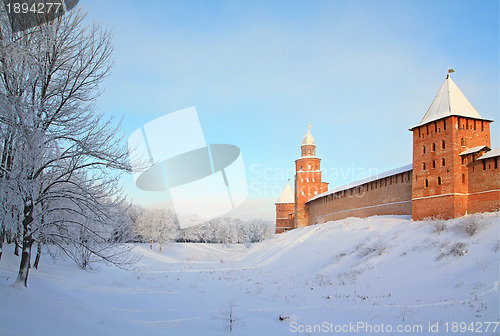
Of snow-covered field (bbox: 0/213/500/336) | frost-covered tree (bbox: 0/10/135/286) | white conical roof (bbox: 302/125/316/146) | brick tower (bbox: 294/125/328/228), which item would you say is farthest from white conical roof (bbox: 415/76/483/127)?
white conical roof (bbox: 302/125/316/146)

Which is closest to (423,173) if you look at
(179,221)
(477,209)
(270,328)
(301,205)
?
(477,209)

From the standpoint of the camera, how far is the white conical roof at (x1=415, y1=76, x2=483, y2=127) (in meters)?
21.1

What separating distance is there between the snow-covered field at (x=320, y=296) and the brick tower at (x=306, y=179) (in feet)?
85.5

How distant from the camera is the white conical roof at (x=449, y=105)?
21.1m

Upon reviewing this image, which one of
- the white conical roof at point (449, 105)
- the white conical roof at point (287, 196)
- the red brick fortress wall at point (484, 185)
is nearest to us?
the red brick fortress wall at point (484, 185)

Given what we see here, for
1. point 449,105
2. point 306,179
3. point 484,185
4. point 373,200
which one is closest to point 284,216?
point 306,179

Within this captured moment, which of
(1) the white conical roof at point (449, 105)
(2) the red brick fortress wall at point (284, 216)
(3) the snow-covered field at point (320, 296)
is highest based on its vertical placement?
(1) the white conical roof at point (449, 105)

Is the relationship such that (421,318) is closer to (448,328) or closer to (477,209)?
(448,328)

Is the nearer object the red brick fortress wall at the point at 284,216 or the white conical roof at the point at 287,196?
the red brick fortress wall at the point at 284,216

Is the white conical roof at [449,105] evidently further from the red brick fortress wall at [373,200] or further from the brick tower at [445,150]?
the red brick fortress wall at [373,200]

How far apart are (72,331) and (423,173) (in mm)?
21937

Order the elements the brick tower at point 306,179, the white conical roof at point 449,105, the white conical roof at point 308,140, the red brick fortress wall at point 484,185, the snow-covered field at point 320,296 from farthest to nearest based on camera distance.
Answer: the white conical roof at point 308,140 < the brick tower at point 306,179 < the white conical roof at point 449,105 < the red brick fortress wall at point 484,185 < the snow-covered field at point 320,296

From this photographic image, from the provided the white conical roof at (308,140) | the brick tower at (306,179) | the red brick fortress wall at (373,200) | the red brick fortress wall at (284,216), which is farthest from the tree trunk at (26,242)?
the red brick fortress wall at (284,216)

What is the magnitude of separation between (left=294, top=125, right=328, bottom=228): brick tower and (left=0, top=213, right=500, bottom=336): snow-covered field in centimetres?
2607
